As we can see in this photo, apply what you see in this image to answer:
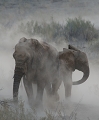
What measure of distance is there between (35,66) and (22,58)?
0.48m

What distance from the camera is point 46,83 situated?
7.92 meters

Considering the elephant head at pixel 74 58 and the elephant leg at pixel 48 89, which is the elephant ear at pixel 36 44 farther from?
the elephant head at pixel 74 58

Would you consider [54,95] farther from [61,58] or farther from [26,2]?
[26,2]

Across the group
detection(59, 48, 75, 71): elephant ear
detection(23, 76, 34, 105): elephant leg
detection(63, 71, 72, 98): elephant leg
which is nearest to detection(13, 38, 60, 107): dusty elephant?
detection(23, 76, 34, 105): elephant leg

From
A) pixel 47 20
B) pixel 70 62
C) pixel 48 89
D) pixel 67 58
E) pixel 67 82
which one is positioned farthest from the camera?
pixel 47 20

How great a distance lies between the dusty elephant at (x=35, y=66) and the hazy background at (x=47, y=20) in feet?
2.76

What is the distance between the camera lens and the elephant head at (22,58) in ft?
23.1

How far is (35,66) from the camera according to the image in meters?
7.43

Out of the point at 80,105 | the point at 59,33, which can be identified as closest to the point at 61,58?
the point at 80,105

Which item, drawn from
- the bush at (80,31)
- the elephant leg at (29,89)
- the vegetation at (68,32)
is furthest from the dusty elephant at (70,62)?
the bush at (80,31)

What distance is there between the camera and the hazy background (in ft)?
30.5

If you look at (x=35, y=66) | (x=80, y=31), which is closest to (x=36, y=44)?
(x=35, y=66)

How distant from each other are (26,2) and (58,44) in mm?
10548

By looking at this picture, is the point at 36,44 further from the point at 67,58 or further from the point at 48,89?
the point at 67,58
